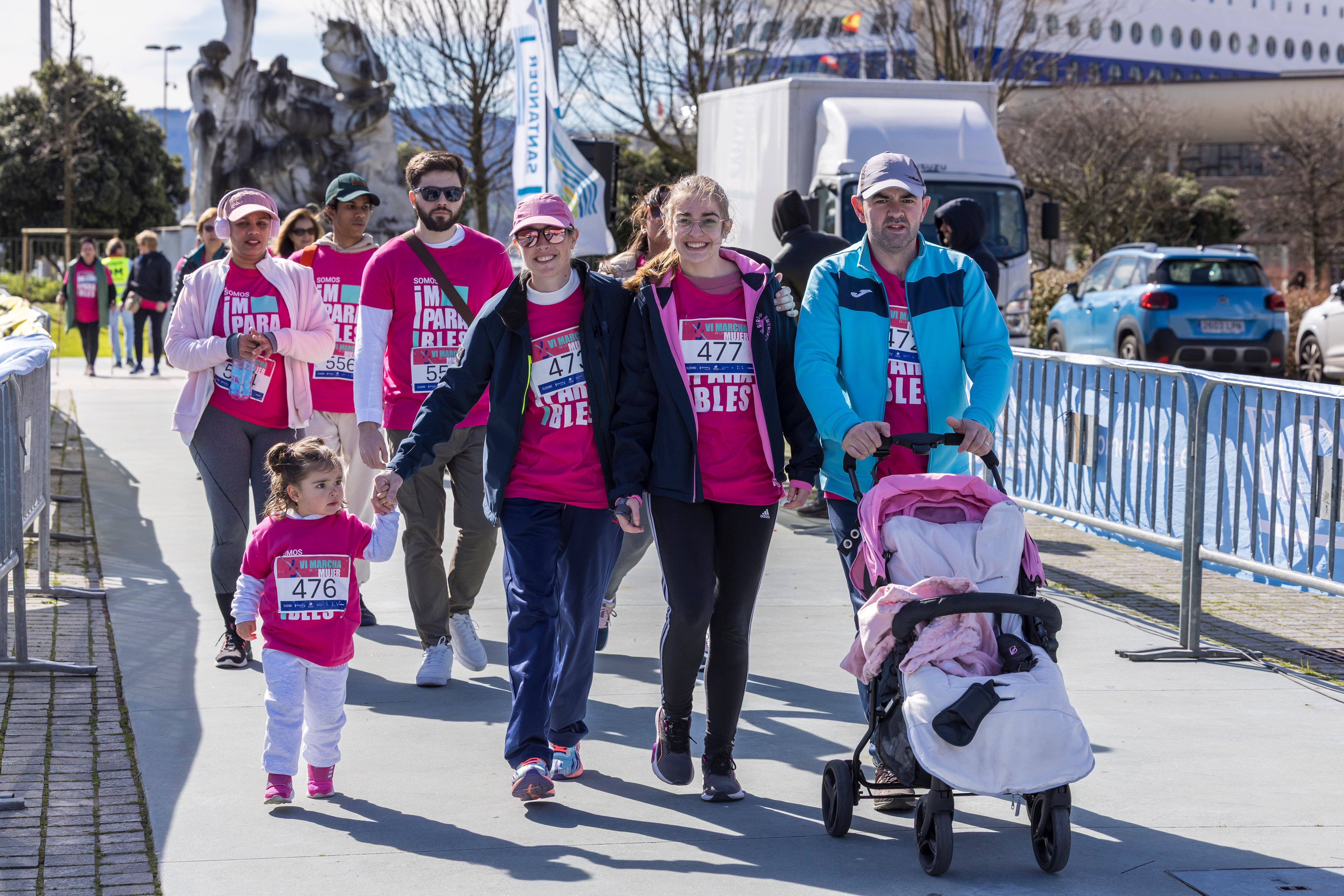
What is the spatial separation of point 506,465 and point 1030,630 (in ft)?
5.49

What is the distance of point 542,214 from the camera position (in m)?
4.77

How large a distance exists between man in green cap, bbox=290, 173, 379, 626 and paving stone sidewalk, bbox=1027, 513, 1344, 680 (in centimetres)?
352

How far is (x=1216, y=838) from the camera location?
440 centimetres

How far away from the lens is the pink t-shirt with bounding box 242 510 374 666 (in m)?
4.74

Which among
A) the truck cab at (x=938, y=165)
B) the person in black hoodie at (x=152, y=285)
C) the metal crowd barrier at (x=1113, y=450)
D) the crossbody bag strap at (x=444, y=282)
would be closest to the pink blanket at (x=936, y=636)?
the crossbody bag strap at (x=444, y=282)

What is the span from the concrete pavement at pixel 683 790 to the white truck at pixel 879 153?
958cm

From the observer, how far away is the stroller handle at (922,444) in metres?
4.43

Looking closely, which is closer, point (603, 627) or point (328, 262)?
point (603, 627)

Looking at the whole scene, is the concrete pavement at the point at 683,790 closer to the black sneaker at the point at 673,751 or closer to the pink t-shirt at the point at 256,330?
the black sneaker at the point at 673,751

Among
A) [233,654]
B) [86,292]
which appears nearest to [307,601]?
[233,654]

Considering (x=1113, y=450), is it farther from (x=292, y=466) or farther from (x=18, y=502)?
(x=18, y=502)

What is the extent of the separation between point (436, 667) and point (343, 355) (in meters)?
1.82

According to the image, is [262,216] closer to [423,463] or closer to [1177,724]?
[423,463]

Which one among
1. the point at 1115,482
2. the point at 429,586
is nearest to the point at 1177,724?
the point at 1115,482
